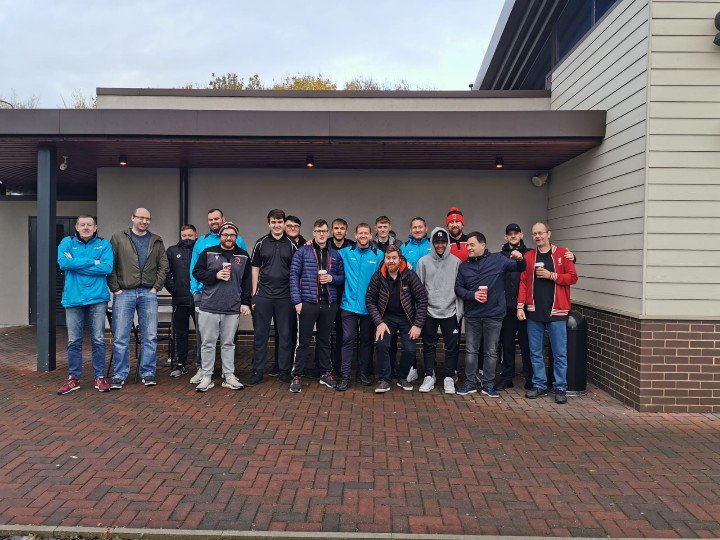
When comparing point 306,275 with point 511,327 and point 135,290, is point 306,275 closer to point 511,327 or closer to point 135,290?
point 135,290

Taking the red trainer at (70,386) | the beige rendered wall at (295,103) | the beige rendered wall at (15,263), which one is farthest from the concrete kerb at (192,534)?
the beige rendered wall at (15,263)

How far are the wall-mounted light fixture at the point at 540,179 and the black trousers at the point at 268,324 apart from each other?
4723 mm

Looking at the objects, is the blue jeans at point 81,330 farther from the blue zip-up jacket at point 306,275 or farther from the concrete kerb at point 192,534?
the concrete kerb at point 192,534

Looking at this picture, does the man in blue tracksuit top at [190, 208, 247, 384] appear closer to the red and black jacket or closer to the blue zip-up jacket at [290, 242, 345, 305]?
the blue zip-up jacket at [290, 242, 345, 305]

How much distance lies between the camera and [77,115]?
6473mm

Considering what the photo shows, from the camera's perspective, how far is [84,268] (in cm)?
568

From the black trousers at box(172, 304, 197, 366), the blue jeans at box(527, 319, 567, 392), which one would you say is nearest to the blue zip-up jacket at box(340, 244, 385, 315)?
the blue jeans at box(527, 319, 567, 392)

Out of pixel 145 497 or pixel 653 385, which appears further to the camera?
pixel 653 385

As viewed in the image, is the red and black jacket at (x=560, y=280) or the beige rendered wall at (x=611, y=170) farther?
the red and black jacket at (x=560, y=280)

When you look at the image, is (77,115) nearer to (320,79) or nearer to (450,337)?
(450,337)

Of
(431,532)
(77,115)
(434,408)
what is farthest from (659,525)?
(77,115)

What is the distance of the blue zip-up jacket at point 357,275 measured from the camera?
19.8ft

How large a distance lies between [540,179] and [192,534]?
23.9ft

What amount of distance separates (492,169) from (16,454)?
7452 mm
